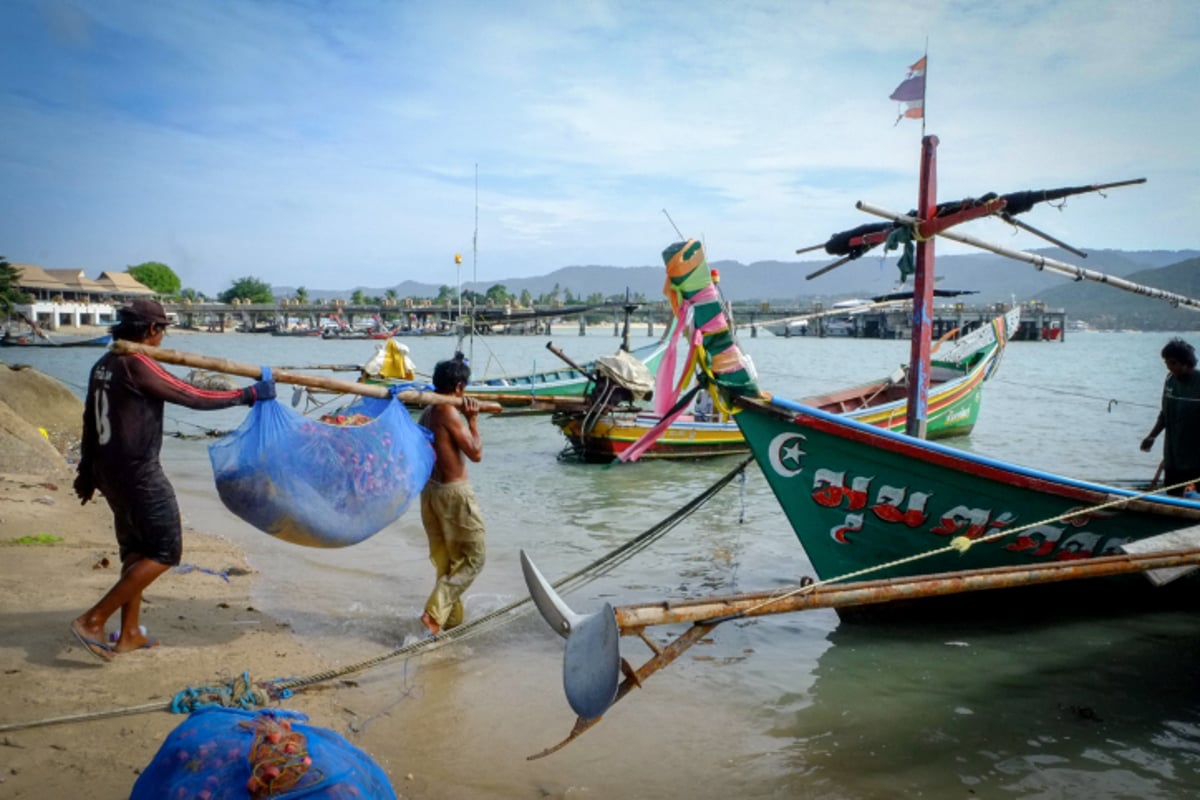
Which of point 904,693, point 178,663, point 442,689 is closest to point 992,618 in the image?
point 904,693

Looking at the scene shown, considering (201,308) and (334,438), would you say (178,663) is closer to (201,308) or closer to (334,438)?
(334,438)

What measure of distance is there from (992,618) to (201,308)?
81776mm

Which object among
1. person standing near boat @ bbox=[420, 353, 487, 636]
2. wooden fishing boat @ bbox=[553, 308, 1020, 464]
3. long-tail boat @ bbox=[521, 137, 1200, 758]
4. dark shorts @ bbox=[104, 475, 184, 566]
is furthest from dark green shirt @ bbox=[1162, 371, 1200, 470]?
dark shorts @ bbox=[104, 475, 184, 566]

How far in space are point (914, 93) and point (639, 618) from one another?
6547 mm

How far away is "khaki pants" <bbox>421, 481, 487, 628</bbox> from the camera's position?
4.88 metres

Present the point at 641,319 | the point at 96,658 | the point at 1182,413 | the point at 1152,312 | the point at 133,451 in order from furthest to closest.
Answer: the point at 1152,312 < the point at 641,319 < the point at 1182,413 < the point at 96,658 < the point at 133,451

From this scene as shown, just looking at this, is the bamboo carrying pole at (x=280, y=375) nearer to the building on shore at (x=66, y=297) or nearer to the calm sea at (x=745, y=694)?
the calm sea at (x=745, y=694)

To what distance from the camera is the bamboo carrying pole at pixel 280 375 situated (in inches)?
147

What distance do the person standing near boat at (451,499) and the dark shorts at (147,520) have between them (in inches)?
56.2

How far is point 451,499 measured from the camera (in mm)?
4875

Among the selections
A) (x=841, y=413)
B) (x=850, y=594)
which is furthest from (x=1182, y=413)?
(x=841, y=413)

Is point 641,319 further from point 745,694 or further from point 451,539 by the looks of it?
point 745,694

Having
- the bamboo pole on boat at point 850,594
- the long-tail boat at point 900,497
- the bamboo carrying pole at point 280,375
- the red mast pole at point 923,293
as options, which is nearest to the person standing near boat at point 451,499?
the bamboo carrying pole at point 280,375

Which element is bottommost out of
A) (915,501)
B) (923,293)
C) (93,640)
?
(93,640)
